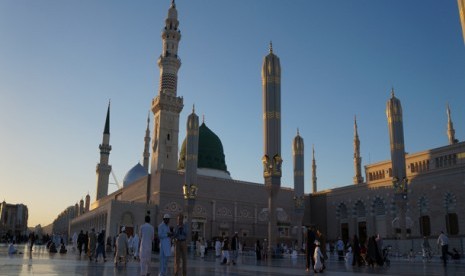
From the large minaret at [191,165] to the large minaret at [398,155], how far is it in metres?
13.8

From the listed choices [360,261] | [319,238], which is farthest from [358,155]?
[319,238]

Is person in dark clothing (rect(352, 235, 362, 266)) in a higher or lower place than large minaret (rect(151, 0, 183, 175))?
lower

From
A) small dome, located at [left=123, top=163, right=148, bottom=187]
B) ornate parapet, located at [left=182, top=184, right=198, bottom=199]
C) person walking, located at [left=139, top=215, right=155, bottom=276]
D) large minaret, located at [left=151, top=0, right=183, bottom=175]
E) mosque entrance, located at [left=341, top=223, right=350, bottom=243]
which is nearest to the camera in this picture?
person walking, located at [left=139, top=215, right=155, bottom=276]

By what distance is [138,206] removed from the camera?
38.8 metres

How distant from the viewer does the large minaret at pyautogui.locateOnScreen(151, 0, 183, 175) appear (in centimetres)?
4734

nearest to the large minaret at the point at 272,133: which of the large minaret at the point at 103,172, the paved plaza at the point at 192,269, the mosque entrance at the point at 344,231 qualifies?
the paved plaza at the point at 192,269

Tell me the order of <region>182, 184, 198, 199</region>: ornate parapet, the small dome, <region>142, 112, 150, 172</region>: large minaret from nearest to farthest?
<region>182, 184, 198, 199</region>: ornate parapet < the small dome < <region>142, 112, 150, 172</region>: large minaret

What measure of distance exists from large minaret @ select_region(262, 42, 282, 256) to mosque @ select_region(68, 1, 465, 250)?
5 cm

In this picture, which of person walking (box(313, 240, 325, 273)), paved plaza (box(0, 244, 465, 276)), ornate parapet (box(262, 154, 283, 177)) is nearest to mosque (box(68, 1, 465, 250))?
ornate parapet (box(262, 154, 283, 177))

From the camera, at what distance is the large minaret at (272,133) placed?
21.6 metres

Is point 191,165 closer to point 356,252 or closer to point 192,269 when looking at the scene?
point 356,252

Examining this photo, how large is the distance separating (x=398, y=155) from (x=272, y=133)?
10491 millimetres

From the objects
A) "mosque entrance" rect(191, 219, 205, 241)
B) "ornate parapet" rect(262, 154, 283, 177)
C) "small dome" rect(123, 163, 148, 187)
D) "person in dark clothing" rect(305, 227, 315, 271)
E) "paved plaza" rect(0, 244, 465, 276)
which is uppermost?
"small dome" rect(123, 163, 148, 187)

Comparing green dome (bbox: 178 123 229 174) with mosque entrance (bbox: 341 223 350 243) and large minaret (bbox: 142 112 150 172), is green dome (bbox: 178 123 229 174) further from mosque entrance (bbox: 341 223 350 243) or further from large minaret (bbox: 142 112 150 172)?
mosque entrance (bbox: 341 223 350 243)
